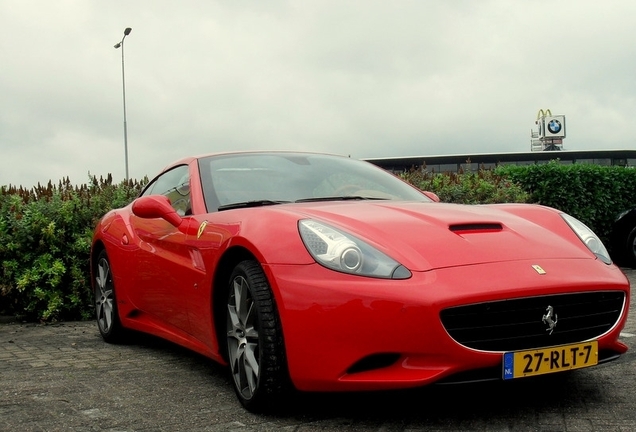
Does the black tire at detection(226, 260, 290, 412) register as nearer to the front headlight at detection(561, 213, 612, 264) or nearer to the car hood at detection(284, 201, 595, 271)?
the car hood at detection(284, 201, 595, 271)

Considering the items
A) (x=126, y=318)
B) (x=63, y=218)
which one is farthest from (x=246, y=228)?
(x=63, y=218)

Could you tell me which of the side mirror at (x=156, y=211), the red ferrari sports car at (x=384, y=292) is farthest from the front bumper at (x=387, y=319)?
the side mirror at (x=156, y=211)

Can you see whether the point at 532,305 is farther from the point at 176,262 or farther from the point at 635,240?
the point at 635,240

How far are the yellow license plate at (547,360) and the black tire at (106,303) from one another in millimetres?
3404

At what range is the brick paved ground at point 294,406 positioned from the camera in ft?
11.9

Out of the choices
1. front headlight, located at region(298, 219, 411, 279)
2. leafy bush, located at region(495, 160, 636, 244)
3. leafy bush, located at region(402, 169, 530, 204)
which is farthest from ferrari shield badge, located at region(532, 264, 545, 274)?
leafy bush, located at region(495, 160, 636, 244)

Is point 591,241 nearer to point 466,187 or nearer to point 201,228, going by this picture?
point 201,228

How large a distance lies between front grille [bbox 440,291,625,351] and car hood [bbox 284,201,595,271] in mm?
228

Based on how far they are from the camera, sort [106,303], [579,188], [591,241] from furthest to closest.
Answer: [579,188] < [106,303] < [591,241]

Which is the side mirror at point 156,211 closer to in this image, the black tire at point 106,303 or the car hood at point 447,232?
the car hood at point 447,232

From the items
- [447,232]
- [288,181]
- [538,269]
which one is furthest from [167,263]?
[538,269]

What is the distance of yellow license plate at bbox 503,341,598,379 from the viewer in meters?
3.41

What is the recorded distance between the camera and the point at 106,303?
6.26 meters

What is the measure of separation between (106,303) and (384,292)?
347 centimetres
